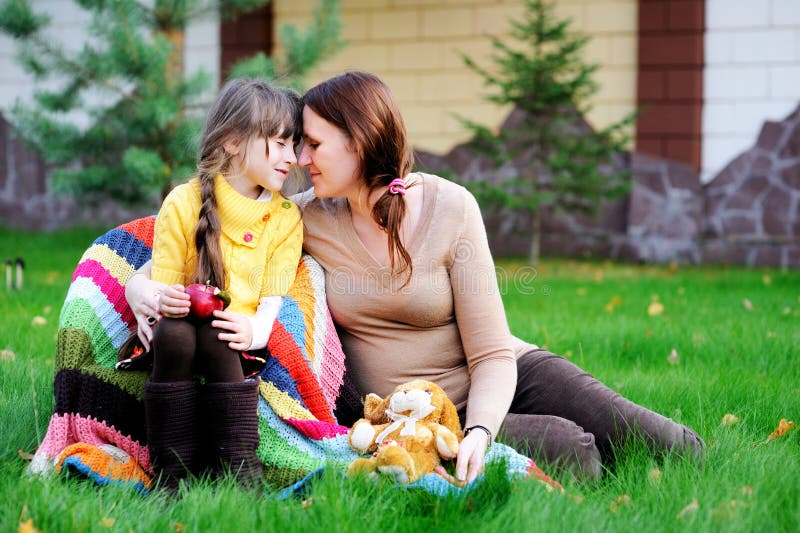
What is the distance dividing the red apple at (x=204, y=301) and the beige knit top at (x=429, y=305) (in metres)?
0.47

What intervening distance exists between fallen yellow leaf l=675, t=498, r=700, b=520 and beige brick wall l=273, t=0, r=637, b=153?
6.13 metres

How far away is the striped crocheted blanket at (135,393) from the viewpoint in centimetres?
204

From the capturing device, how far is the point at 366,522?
1716 millimetres

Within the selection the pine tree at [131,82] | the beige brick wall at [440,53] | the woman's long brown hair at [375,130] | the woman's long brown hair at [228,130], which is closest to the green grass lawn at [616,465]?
the woman's long brown hair at [228,130]

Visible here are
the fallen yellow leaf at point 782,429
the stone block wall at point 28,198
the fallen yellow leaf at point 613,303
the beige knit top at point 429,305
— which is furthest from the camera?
the stone block wall at point 28,198

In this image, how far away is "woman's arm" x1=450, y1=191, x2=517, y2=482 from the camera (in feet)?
7.29

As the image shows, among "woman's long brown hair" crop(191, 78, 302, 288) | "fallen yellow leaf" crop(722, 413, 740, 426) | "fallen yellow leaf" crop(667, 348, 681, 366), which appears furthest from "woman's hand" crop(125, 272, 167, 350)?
"fallen yellow leaf" crop(667, 348, 681, 366)

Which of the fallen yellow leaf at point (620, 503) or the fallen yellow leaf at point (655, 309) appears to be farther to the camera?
the fallen yellow leaf at point (655, 309)

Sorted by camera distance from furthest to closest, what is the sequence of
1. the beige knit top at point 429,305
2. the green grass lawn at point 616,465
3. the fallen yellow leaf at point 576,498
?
the beige knit top at point 429,305 → the fallen yellow leaf at point 576,498 → the green grass lawn at point 616,465

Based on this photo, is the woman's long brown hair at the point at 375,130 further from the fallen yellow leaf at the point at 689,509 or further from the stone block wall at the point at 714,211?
the stone block wall at the point at 714,211

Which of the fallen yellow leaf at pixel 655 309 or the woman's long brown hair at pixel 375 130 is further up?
the woman's long brown hair at pixel 375 130

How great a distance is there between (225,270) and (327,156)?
0.41 m

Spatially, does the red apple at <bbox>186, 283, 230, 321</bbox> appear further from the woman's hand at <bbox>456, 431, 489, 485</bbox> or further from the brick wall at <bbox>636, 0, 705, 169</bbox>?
the brick wall at <bbox>636, 0, 705, 169</bbox>

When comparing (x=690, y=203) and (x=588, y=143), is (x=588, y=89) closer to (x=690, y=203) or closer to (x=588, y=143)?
(x=588, y=143)
